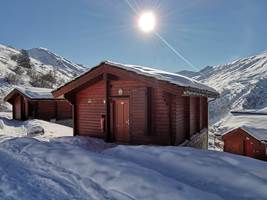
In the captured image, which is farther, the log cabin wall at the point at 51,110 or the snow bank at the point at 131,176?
the log cabin wall at the point at 51,110

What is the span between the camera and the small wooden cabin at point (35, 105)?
23078 mm

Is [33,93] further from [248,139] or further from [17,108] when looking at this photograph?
[248,139]

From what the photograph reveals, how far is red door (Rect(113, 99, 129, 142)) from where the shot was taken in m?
11.4

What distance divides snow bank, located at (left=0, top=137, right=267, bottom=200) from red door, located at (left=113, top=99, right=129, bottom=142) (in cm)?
429

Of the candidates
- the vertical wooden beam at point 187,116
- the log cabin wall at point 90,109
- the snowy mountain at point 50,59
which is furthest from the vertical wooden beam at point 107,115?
the snowy mountain at point 50,59

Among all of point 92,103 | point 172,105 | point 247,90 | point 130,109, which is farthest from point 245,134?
point 247,90

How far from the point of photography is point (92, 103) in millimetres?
12430

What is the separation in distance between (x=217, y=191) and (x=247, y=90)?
73.7 metres

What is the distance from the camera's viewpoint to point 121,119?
11.6m

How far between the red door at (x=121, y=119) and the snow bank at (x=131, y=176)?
429 centimetres

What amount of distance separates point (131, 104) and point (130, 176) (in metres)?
6.35

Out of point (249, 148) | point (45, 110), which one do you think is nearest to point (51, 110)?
point (45, 110)

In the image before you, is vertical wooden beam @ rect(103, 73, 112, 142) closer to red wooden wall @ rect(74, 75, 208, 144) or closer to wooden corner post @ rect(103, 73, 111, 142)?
wooden corner post @ rect(103, 73, 111, 142)

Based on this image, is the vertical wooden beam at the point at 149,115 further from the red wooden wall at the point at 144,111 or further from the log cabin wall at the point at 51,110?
the log cabin wall at the point at 51,110
